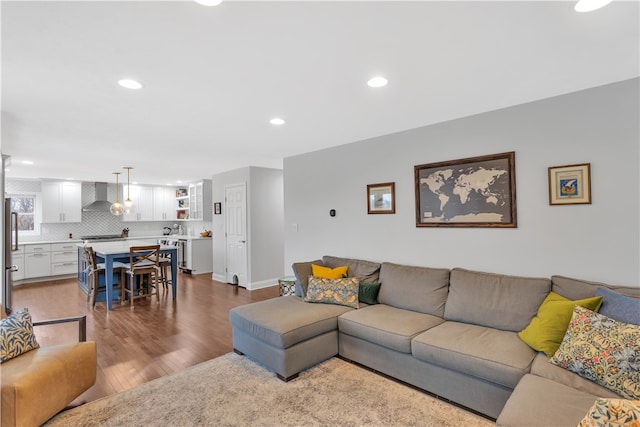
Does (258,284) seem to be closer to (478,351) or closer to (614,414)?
(478,351)

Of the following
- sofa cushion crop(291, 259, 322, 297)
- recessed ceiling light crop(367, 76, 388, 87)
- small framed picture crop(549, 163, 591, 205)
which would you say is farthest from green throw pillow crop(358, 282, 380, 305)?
recessed ceiling light crop(367, 76, 388, 87)

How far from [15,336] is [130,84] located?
1.94 m

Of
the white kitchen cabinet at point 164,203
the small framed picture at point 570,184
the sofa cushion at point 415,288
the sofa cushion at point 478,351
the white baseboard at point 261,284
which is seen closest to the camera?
the sofa cushion at point 478,351

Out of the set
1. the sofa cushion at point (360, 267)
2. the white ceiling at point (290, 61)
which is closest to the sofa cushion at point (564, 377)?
the sofa cushion at point (360, 267)

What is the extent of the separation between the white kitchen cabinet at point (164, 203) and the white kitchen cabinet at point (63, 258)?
208 centimetres

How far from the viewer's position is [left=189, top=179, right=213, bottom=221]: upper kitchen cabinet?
7910 mm

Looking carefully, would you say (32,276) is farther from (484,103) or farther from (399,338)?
(484,103)

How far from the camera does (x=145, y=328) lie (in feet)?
13.2

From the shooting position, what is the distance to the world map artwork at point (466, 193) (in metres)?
2.91

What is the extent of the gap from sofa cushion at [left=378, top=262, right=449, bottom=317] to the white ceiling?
1556 mm

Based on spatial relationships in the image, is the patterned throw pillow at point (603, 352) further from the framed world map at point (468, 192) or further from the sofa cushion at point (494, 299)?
the framed world map at point (468, 192)

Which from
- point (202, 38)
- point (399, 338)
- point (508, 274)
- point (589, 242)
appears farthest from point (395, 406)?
point (202, 38)

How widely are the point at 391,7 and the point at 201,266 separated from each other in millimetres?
7440

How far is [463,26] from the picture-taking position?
64.6 inches
